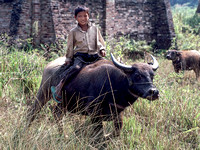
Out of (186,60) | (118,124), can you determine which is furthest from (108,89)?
(186,60)

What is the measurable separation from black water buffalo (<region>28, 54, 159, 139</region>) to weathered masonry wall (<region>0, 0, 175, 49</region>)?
4.94 m

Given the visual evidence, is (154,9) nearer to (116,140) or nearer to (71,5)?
(71,5)

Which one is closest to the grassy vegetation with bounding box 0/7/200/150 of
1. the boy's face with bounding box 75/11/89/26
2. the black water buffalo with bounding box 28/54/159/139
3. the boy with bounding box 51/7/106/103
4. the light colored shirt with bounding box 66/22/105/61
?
the black water buffalo with bounding box 28/54/159/139

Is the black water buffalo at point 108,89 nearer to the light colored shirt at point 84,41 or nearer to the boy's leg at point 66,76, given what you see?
A: the boy's leg at point 66,76

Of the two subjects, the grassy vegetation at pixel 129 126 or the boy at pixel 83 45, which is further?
the boy at pixel 83 45

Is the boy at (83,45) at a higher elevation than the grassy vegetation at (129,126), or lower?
→ higher

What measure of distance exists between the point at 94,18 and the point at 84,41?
296 inches

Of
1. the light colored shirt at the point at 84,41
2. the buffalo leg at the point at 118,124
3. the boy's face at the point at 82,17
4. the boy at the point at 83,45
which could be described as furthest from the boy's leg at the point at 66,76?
the buffalo leg at the point at 118,124

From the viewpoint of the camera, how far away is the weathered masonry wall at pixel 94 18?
9215 millimetres

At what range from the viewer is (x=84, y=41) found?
330 centimetres

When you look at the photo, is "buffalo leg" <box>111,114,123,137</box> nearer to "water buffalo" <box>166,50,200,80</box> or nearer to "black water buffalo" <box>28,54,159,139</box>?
"black water buffalo" <box>28,54,159,139</box>

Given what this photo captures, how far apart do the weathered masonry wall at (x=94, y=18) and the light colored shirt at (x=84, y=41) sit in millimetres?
4508

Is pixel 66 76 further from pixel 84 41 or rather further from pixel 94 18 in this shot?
pixel 94 18

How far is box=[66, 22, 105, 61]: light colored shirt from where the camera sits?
10.8ft
